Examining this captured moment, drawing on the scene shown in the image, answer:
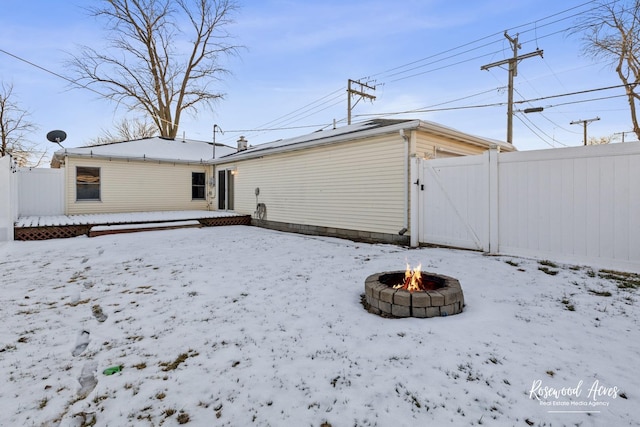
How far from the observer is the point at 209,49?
23.2 m

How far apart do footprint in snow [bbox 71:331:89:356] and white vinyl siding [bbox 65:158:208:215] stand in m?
11.7

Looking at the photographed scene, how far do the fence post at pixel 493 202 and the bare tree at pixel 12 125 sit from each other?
2791 cm

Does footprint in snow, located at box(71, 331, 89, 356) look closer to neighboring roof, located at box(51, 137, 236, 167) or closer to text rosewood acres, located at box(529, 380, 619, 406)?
text rosewood acres, located at box(529, 380, 619, 406)

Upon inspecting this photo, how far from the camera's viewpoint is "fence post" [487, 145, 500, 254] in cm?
557

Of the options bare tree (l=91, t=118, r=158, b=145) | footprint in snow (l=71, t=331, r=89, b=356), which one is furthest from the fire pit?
bare tree (l=91, t=118, r=158, b=145)

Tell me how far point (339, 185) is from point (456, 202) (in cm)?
344

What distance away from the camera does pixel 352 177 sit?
838 centimetres

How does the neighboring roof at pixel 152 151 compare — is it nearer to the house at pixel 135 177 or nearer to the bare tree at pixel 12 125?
the house at pixel 135 177

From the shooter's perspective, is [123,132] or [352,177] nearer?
[352,177]

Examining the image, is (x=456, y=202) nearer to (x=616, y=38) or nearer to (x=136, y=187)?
(x=136, y=187)

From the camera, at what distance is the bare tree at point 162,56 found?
20.6 meters

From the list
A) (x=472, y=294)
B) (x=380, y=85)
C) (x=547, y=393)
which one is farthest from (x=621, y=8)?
(x=547, y=393)

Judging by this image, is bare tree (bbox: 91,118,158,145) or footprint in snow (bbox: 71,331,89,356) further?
bare tree (bbox: 91,118,158,145)

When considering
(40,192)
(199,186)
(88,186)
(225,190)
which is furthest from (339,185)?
(40,192)
